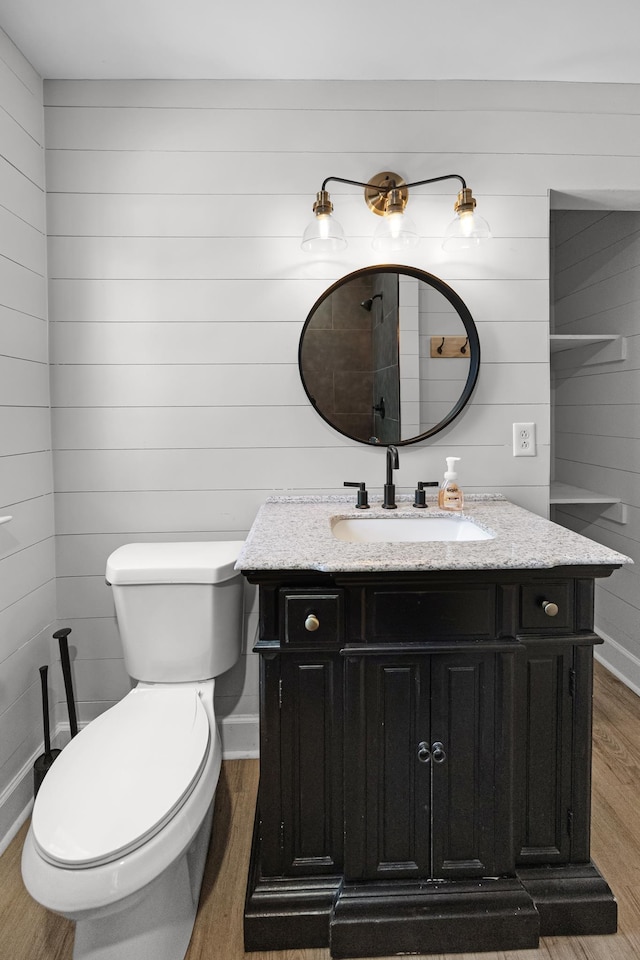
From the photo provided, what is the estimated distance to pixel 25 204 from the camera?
1.84 meters

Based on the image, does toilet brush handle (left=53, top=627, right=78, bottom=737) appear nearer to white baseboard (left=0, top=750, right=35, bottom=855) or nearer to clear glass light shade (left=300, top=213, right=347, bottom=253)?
white baseboard (left=0, top=750, right=35, bottom=855)

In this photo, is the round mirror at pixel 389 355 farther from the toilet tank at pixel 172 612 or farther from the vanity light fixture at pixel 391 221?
the toilet tank at pixel 172 612

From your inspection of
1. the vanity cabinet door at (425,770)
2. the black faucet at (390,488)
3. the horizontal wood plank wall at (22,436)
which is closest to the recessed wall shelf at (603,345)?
the black faucet at (390,488)

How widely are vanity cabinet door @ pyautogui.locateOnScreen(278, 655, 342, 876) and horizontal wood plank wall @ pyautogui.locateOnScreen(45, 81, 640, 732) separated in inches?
31.1

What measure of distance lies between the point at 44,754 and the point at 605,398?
105 inches

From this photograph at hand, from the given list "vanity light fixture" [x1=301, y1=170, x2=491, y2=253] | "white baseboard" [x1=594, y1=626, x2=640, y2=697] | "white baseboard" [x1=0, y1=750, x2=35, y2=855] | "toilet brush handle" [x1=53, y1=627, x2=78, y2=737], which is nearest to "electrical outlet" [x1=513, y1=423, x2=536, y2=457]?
"vanity light fixture" [x1=301, y1=170, x2=491, y2=253]

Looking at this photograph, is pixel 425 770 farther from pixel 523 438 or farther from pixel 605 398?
pixel 605 398

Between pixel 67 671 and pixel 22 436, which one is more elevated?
pixel 22 436

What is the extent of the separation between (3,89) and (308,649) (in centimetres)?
184

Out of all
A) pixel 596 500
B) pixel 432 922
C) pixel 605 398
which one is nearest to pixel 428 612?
pixel 432 922

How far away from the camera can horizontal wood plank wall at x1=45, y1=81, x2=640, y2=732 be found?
1964 mm

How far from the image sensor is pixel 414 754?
1.36 metres

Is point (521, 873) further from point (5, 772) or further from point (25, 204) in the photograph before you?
point (25, 204)

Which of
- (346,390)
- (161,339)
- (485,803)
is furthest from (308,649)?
(161,339)
